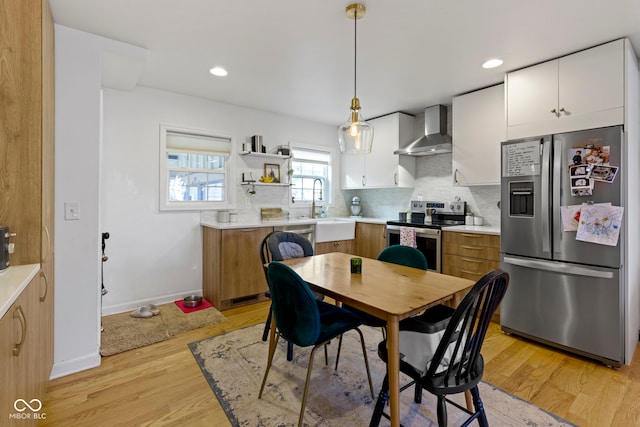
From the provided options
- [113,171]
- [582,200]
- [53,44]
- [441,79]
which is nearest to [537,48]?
[441,79]

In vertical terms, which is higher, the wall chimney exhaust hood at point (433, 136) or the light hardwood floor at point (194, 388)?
the wall chimney exhaust hood at point (433, 136)

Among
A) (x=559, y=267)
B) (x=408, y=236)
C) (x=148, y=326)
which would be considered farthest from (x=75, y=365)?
(x=559, y=267)

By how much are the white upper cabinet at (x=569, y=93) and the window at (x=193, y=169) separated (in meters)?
3.21

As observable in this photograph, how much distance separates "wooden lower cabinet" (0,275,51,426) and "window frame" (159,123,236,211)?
1989 mm

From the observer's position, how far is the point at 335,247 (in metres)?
4.29

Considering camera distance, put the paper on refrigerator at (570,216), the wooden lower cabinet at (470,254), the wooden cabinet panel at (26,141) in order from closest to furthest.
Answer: the wooden cabinet panel at (26,141)
the paper on refrigerator at (570,216)
the wooden lower cabinet at (470,254)

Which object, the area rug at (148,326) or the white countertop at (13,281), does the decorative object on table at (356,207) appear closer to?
the area rug at (148,326)

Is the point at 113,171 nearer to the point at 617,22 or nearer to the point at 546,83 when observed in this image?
the point at 546,83

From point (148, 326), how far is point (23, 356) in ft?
5.79

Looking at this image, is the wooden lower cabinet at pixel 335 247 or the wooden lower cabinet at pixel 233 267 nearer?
the wooden lower cabinet at pixel 233 267

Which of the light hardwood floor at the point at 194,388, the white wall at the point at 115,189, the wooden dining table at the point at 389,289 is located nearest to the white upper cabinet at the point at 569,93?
the wooden dining table at the point at 389,289

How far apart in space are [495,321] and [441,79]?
2.53m

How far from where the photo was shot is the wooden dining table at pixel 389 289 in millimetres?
1353

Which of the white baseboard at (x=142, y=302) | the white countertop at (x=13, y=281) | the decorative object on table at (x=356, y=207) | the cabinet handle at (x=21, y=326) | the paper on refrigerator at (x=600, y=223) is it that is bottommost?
the white baseboard at (x=142, y=302)
